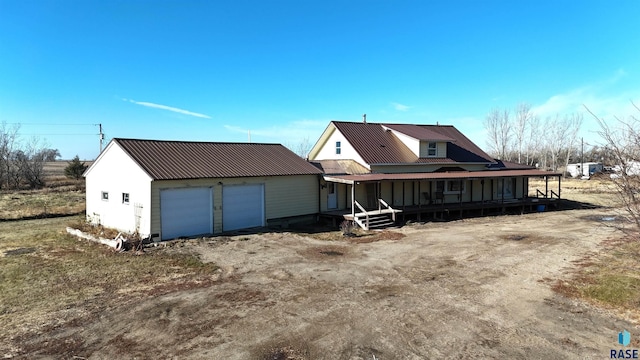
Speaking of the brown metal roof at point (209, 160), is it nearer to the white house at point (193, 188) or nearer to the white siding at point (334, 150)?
the white house at point (193, 188)

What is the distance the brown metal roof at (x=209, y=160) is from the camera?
17203 mm

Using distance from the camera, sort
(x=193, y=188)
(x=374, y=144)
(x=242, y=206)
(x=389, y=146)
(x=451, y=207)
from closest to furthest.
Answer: (x=193, y=188) < (x=242, y=206) < (x=451, y=207) < (x=374, y=144) < (x=389, y=146)

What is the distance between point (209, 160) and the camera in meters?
19.5

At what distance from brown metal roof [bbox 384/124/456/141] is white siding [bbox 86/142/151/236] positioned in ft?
59.1

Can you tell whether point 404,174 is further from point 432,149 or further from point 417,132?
point 417,132

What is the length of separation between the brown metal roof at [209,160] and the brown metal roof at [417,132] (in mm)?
9055

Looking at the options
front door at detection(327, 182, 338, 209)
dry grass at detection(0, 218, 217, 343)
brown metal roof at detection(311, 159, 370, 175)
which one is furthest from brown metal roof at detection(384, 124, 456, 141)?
dry grass at detection(0, 218, 217, 343)

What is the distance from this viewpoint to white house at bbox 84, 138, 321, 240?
1655 cm

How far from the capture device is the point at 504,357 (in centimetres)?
648

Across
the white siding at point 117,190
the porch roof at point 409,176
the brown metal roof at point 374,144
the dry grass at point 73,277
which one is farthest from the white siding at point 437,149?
the dry grass at point 73,277

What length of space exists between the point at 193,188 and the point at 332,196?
350 inches

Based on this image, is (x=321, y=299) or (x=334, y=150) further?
(x=334, y=150)

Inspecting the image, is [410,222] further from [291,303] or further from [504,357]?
[504,357]

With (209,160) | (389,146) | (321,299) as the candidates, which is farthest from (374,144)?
(321,299)
